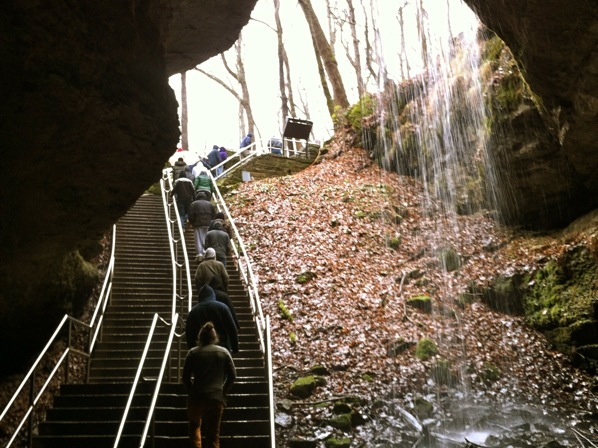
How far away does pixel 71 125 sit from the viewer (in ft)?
15.5

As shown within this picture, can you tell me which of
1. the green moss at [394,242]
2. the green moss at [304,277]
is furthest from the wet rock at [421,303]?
the green moss at [394,242]

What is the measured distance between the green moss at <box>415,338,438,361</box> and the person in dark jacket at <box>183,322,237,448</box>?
4.95 m

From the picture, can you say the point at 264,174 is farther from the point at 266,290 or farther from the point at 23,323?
the point at 23,323

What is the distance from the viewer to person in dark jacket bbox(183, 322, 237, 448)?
4852 millimetres

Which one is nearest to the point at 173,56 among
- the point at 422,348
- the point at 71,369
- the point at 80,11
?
the point at 80,11

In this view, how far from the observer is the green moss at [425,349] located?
893cm

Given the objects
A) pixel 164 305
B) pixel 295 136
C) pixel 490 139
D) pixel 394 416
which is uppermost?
pixel 295 136

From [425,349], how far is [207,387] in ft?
17.7

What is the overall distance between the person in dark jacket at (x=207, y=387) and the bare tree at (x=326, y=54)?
16914 mm

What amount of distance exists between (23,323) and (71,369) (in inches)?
56.7

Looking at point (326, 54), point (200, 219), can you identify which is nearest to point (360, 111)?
point (326, 54)

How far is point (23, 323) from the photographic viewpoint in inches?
259

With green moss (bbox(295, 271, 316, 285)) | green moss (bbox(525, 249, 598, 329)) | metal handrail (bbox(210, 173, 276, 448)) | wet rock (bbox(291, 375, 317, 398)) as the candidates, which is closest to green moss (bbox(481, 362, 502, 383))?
green moss (bbox(525, 249, 598, 329))

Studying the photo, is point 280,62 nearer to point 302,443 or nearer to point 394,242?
point 394,242
